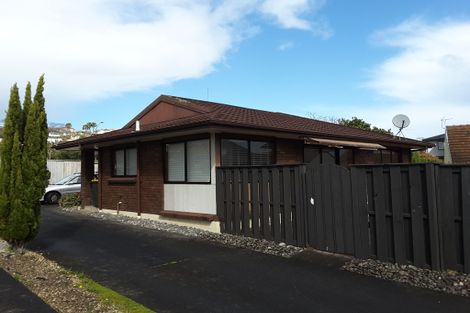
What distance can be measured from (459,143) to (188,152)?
17363 mm

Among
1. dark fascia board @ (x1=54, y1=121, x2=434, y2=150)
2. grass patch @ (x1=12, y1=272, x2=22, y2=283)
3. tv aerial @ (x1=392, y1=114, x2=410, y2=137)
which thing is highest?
tv aerial @ (x1=392, y1=114, x2=410, y2=137)

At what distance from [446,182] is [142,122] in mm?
11492

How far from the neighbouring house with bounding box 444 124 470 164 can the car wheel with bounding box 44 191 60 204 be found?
2012cm

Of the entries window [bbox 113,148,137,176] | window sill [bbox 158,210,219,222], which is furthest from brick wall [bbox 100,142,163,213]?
window sill [bbox 158,210,219,222]

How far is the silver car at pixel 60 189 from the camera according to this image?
2264cm

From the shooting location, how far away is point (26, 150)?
9.39m

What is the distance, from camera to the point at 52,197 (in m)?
22.7

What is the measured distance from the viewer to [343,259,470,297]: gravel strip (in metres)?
6.55

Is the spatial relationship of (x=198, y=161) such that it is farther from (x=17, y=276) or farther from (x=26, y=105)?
(x=17, y=276)

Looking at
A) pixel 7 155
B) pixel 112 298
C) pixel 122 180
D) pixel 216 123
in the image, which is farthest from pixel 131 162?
pixel 112 298

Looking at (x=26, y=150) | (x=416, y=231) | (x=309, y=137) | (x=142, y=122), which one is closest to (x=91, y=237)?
(x=26, y=150)

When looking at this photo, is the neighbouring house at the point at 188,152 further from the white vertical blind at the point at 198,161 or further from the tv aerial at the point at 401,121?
the tv aerial at the point at 401,121

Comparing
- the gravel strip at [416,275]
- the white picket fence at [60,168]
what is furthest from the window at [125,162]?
the white picket fence at [60,168]

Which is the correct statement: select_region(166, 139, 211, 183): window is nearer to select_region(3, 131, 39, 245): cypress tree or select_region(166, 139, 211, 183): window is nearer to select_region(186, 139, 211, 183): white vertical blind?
select_region(186, 139, 211, 183): white vertical blind
